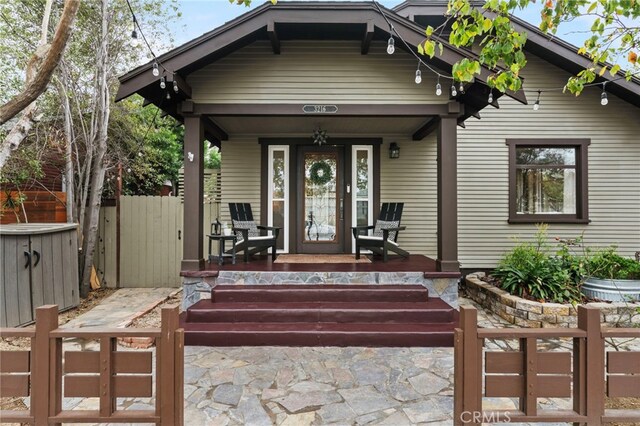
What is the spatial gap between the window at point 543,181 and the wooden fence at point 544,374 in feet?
15.6

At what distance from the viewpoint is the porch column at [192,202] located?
4375 mm

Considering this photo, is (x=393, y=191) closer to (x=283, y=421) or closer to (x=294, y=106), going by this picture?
(x=294, y=106)

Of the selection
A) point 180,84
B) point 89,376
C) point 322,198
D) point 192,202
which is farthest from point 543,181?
point 89,376

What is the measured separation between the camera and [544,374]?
5.80 ft

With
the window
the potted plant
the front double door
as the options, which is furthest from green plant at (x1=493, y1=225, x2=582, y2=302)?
the front double door

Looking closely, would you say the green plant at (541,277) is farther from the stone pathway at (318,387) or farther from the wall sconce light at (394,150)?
the wall sconce light at (394,150)

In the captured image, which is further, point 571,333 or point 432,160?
point 432,160

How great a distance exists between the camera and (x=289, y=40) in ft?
15.1

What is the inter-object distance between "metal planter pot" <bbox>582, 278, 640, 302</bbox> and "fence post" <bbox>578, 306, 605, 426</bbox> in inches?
140

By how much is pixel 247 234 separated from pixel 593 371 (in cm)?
411

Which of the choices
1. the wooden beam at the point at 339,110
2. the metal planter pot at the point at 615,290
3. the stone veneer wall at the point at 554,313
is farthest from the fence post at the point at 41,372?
the metal planter pot at the point at 615,290

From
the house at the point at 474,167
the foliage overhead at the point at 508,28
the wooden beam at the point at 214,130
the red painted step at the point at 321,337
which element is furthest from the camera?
the house at the point at 474,167

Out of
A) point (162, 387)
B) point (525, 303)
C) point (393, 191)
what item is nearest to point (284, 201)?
point (393, 191)

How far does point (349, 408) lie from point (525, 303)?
2.95m
